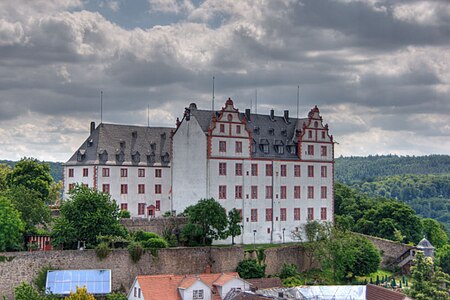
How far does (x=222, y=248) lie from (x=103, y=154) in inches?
691

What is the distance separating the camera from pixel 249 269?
228ft

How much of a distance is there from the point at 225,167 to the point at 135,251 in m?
15.2

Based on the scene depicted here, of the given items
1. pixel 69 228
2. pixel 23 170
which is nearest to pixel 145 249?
pixel 69 228

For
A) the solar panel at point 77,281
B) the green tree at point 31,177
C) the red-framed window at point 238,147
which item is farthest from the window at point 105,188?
the solar panel at point 77,281

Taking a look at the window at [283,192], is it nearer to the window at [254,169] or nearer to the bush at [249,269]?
the window at [254,169]

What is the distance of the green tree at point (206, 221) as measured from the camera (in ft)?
233

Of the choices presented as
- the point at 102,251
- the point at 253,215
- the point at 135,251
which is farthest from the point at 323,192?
the point at 102,251

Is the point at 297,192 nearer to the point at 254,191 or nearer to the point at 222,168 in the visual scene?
the point at 254,191

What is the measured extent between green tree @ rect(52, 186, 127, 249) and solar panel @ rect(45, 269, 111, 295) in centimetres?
313

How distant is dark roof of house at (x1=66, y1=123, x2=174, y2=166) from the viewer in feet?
261

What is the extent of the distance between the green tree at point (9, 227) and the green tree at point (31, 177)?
20.2 meters

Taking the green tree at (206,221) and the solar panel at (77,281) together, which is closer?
the solar panel at (77,281)

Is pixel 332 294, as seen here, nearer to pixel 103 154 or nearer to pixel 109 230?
pixel 109 230

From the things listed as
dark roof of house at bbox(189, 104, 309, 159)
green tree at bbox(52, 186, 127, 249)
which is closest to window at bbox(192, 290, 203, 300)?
green tree at bbox(52, 186, 127, 249)
